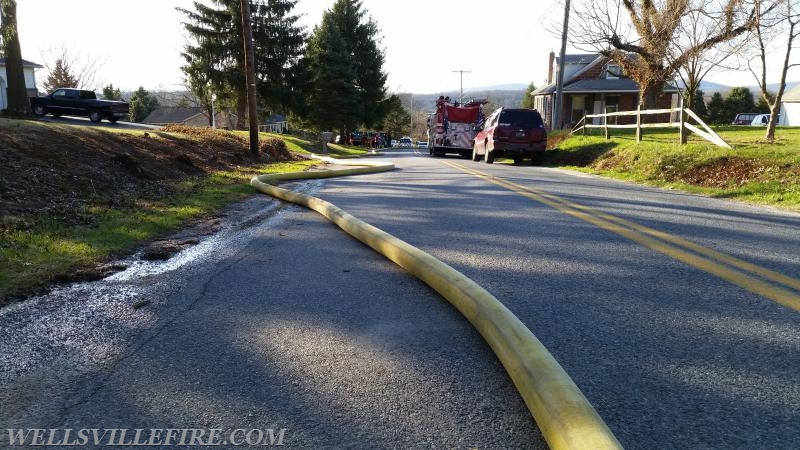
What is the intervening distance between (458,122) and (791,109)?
42822 millimetres

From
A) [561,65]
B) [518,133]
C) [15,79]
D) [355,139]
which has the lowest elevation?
[355,139]

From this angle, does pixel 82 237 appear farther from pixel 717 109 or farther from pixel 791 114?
pixel 717 109

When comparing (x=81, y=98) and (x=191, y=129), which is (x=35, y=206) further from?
(x=81, y=98)

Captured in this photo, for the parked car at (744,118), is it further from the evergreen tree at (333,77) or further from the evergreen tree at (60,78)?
the evergreen tree at (60,78)

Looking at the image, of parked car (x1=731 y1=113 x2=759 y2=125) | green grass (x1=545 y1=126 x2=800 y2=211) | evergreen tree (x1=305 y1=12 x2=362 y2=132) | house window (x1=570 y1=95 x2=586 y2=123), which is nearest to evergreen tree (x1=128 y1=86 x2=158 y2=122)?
evergreen tree (x1=305 y1=12 x2=362 y2=132)

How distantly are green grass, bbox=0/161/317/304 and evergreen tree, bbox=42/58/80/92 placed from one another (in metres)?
56.3

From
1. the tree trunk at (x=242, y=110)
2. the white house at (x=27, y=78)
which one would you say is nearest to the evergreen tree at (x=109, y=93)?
the white house at (x=27, y=78)

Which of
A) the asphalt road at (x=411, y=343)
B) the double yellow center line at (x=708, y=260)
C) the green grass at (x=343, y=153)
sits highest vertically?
the green grass at (x=343, y=153)

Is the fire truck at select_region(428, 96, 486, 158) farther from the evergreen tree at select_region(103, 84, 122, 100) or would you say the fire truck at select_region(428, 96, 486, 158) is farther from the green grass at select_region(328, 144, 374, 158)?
the evergreen tree at select_region(103, 84, 122, 100)

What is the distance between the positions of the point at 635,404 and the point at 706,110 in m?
70.3

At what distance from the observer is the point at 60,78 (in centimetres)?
5578

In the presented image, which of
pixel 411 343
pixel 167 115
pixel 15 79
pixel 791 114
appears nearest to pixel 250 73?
pixel 15 79

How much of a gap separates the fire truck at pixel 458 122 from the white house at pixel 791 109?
131 feet

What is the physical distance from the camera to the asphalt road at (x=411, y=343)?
2.38 m
